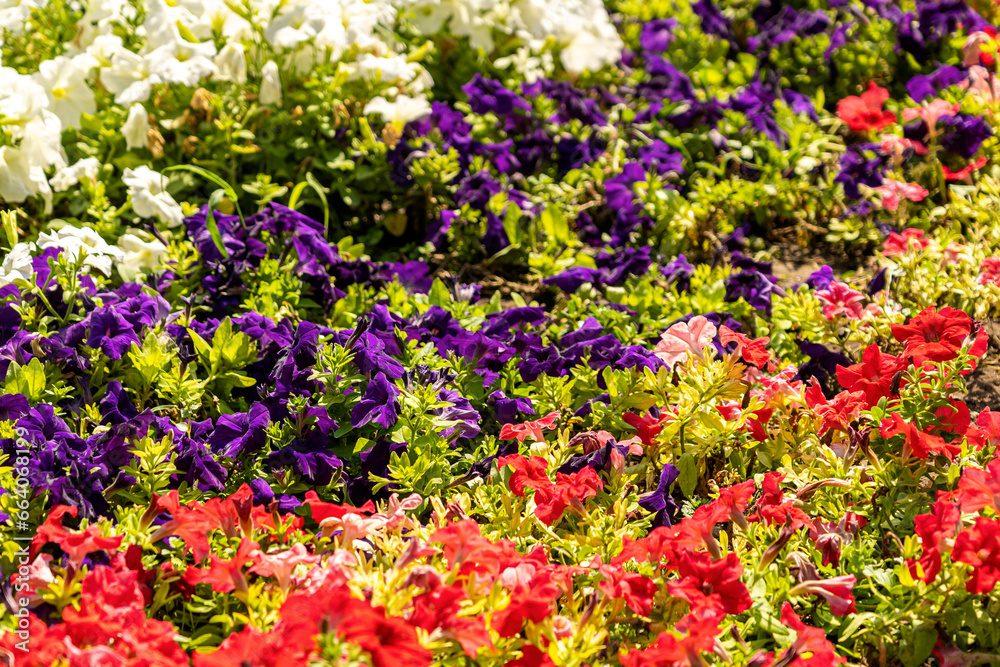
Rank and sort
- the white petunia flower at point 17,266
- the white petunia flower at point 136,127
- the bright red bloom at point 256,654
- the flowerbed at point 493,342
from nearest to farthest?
the bright red bloom at point 256,654, the flowerbed at point 493,342, the white petunia flower at point 17,266, the white petunia flower at point 136,127

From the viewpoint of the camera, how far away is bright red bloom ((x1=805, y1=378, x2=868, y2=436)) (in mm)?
2047

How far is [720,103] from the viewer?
3.84 metres

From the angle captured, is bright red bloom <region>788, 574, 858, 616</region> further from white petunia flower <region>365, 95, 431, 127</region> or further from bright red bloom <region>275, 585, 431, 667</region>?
white petunia flower <region>365, 95, 431, 127</region>

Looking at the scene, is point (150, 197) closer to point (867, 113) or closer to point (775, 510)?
point (775, 510)

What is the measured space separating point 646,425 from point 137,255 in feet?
5.49

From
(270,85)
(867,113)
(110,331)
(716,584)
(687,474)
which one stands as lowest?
(687,474)

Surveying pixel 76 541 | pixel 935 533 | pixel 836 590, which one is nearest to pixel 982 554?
pixel 935 533

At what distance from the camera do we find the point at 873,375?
210cm

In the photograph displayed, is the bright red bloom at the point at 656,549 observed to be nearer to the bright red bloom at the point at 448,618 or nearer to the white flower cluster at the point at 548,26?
the bright red bloom at the point at 448,618

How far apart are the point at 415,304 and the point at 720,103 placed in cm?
199

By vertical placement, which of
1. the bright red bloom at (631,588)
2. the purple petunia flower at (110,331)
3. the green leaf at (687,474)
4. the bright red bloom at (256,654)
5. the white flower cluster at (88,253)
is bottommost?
the green leaf at (687,474)

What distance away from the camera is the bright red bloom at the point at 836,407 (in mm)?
2047

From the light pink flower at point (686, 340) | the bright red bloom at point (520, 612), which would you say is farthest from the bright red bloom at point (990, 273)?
the bright red bloom at point (520, 612)

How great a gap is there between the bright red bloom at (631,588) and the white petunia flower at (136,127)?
2365 mm
